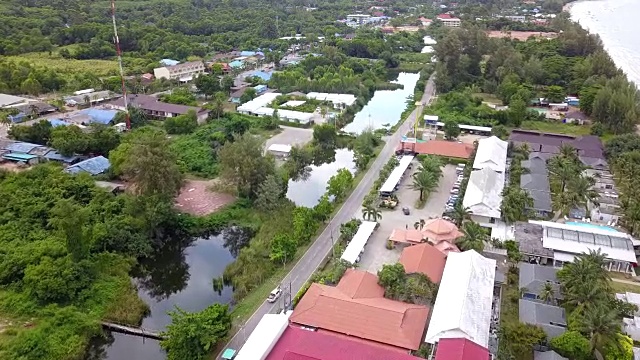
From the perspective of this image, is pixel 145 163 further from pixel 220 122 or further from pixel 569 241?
pixel 569 241

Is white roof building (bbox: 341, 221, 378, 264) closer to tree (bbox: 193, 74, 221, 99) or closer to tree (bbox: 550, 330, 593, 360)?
tree (bbox: 550, 330, 593, 360)

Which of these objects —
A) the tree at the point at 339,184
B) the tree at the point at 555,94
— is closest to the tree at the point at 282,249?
the tree at the point at 339,184

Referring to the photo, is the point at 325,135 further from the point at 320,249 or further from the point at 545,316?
the point at 545,316

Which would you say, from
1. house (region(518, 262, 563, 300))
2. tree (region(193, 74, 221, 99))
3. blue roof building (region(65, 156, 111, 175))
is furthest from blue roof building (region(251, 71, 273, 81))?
house (region(518, 262, 563, 300))

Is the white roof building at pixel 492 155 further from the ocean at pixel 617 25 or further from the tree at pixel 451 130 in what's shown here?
the ocean at pixel 617 25

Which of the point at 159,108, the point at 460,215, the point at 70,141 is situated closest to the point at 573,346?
the point at 460,215

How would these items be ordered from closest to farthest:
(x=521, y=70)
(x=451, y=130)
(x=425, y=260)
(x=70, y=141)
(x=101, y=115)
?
(x=425, y=260) → (x=70, y=141) → (x=451, y=130) → (x=101, y=115) → (x=521, y=70)
